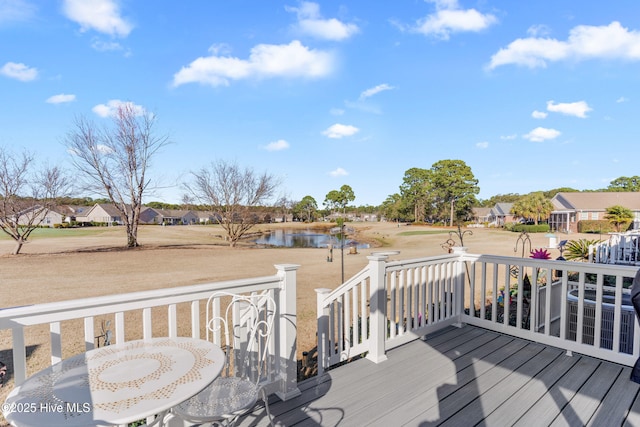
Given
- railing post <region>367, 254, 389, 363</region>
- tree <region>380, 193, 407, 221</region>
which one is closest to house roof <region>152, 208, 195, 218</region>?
tree <region>380, 193, 407, 221</region>

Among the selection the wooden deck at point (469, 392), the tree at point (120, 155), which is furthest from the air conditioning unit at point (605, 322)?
the tree at point (120, 155)

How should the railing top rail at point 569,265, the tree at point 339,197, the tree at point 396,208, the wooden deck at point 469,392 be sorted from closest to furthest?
the wooden deck at point 469,392, the railing top rail at point 569,265, the tree at point 396,208, the tree at point 339,197

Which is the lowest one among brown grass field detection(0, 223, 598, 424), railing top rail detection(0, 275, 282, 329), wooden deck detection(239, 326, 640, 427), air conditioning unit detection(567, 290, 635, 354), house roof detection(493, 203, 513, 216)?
brown grass field detection(0, 223, 598, 424)

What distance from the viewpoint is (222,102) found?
47.3 feet

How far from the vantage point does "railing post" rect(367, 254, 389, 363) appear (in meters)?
2.72

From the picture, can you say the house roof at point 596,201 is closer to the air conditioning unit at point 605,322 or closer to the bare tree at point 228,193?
the bare tree at point 228,193

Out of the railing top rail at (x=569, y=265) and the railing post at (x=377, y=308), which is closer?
the railing top rail at (x=569, y=265)

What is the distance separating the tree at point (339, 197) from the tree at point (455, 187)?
777 inches

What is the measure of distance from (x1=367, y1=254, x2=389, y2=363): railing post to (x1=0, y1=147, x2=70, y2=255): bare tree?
56.6 feet

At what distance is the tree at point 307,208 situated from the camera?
62.5 m

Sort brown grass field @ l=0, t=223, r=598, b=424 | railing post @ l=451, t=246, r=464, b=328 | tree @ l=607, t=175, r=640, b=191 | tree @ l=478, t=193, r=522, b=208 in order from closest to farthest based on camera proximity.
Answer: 1. railing post @ l=451, t=246, r=464, b=328
2. brown grass field @ l=0, t=223, r=598, b=424
3. tree @ l=607, t=175, r=640, b=191
4. tree @ l=478, t=193, r=522, b=208

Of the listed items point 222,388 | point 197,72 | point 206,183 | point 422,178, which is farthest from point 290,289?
point 422,178

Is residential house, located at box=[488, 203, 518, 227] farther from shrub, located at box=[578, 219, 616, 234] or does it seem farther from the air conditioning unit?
the air conditioning unit

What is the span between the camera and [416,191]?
45.3 meters
